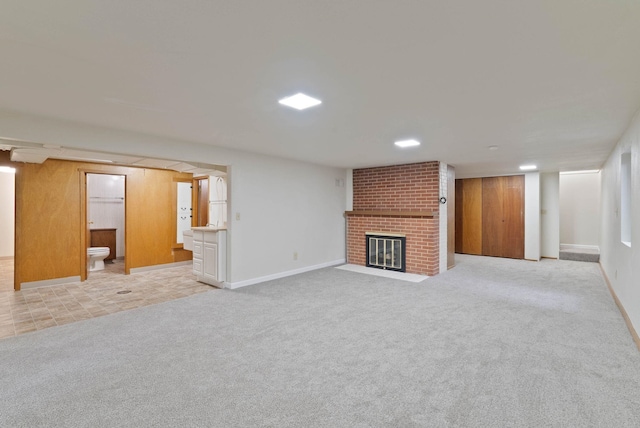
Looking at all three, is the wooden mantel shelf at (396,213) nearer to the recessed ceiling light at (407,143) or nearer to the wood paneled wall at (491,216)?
the recessed ceiling light at (407,143)

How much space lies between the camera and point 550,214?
7348 mm

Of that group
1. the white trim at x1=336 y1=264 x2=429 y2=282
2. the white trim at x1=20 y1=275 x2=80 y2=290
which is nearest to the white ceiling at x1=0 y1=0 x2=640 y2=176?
the white trim at x1=336 y1=264 x2=429 y2=282

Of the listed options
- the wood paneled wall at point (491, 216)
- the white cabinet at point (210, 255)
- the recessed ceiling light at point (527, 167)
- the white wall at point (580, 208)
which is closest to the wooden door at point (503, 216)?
the wood paneled wall at point (491, 216)

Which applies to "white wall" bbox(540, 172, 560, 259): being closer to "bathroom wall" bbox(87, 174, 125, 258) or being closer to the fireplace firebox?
the fireplace firebox

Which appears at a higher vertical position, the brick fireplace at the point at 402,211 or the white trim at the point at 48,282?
the brick fireplace at the point at 402,211

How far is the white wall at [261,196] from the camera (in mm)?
3127

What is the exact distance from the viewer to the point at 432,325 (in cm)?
311

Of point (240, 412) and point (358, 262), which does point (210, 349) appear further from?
point (358, 262)

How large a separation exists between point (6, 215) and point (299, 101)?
8.26 meters

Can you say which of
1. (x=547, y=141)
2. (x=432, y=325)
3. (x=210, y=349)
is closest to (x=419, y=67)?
(x=432, y=325)

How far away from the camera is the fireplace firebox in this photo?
5.81 m

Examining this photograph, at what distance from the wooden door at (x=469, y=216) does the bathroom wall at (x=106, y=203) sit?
8.25 metres

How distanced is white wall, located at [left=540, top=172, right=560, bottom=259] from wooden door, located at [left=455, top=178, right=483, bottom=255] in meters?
1.34

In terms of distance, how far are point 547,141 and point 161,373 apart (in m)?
4.75
